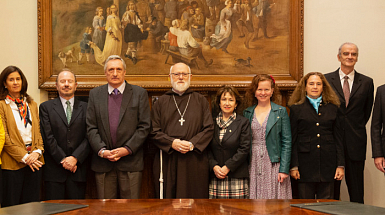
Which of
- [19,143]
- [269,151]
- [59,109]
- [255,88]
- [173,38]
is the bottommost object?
[269,151]

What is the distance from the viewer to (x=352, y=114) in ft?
15.1

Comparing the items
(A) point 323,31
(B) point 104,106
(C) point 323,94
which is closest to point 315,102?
(C) point 323,94

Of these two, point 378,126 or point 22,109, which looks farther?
point 378,126

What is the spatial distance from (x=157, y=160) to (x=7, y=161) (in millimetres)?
1552

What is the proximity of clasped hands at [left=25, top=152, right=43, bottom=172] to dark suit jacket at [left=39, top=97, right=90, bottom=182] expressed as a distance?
0.15 metres

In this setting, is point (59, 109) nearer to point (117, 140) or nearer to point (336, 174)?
point (117, 140)

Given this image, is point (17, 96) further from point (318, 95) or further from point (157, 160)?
point (318, 95)

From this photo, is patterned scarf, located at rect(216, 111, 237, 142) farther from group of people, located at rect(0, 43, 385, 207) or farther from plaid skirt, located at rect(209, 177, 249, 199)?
plaid skirt, located at rect(209, 177, 249, 199)

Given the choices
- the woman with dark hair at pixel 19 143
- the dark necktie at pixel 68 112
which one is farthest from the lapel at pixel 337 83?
the woman with dark hair at pixel 19 143

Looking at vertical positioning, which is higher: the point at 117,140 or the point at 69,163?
the point at 117,140

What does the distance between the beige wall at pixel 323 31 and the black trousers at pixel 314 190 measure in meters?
1.71

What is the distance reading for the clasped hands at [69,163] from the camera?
409 cm

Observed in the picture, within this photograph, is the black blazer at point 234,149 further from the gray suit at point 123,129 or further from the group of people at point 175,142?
the gray suit at point 123,129

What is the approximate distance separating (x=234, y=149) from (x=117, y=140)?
1.26 metres
